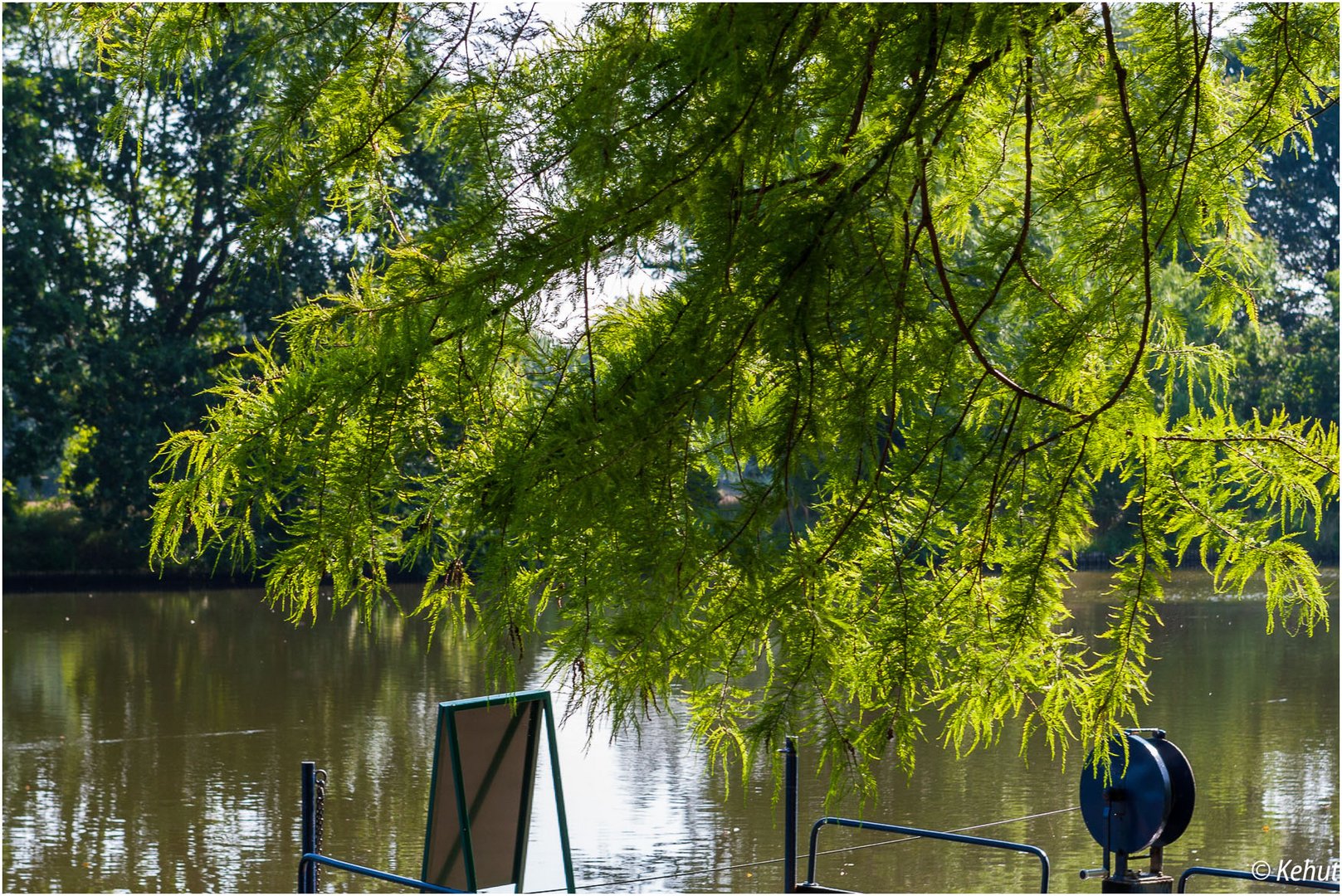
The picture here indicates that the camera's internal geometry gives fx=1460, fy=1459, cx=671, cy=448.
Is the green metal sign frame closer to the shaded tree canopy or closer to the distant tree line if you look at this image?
the shaded tree canopy

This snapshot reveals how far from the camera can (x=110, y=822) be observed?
33.7ft

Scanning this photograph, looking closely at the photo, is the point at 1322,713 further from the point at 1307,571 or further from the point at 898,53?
the point at 898,53

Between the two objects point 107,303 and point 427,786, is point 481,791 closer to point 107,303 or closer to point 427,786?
point 427,786

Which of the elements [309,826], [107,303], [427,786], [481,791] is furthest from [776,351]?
[107,303]

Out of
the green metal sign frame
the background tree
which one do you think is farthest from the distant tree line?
the green metal sign frame

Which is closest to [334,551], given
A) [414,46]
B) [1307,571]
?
[414,46]

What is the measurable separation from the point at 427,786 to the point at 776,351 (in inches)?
360

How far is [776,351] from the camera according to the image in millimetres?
3100

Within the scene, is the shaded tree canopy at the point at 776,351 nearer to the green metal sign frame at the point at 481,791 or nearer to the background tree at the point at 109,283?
the green metal sign frame at the point at 481,791

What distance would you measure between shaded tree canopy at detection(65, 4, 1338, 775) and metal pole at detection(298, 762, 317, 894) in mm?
1290

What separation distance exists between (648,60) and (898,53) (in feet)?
1.84

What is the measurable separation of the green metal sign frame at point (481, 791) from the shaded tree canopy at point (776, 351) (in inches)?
56.3

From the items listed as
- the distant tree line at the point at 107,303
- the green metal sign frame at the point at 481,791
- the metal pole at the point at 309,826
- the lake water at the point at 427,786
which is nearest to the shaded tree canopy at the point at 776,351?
the metal pole at the point at 309,826

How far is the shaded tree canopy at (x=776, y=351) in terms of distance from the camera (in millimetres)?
3105
